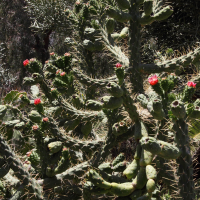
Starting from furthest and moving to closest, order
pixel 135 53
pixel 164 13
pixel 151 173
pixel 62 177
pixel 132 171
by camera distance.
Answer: pixel 135 53 < pixel 164 13 < pixel 62 177 < pixel 132 171 < pixel 151 173

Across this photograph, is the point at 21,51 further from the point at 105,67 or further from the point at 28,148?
the point at 28,148

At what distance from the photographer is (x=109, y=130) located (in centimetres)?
223

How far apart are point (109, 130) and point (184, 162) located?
84cm

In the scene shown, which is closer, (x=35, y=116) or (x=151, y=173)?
(x=151, y=173)

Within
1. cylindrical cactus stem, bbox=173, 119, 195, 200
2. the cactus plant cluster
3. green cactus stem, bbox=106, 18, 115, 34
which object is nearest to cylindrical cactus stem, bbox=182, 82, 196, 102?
the cactus plant cluster

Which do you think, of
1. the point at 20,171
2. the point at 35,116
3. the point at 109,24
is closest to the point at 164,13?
the point at 109,24

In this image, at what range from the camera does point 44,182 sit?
2.04 meters

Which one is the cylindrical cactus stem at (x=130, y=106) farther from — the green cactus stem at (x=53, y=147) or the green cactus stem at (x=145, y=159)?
the green cactus stem at (x=53, y=147)

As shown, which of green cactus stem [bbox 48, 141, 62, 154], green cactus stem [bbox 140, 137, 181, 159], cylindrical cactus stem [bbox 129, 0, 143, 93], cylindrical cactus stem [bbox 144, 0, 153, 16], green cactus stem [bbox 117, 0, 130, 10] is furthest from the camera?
cylindrical cactus stem [bbox 129, 0, 143, 93]

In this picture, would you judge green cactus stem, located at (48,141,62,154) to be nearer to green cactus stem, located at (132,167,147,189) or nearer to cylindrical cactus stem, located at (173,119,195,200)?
green cactus stem, located at (132,167,147,189)

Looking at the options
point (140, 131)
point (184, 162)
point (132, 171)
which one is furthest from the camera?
point (140, 131)

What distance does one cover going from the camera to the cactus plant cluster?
5.14 feet

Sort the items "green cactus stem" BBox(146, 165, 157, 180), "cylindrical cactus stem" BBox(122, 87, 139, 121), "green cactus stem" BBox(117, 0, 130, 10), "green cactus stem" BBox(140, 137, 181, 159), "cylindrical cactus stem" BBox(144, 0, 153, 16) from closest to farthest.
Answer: "green cactus stem" BBox(140, 137, 181, 159) < "green cactus stem" BBox(146, 165, 157, 180) < "cylindrical cactus stem" BBox(122, 87, 139, 121) < "cylindrical cactus stem" BBox(144, 0, 153, 16) < "green cactus stem" BBox(117, 0, 130, 10)

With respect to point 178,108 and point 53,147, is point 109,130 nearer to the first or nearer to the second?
point 53,147
